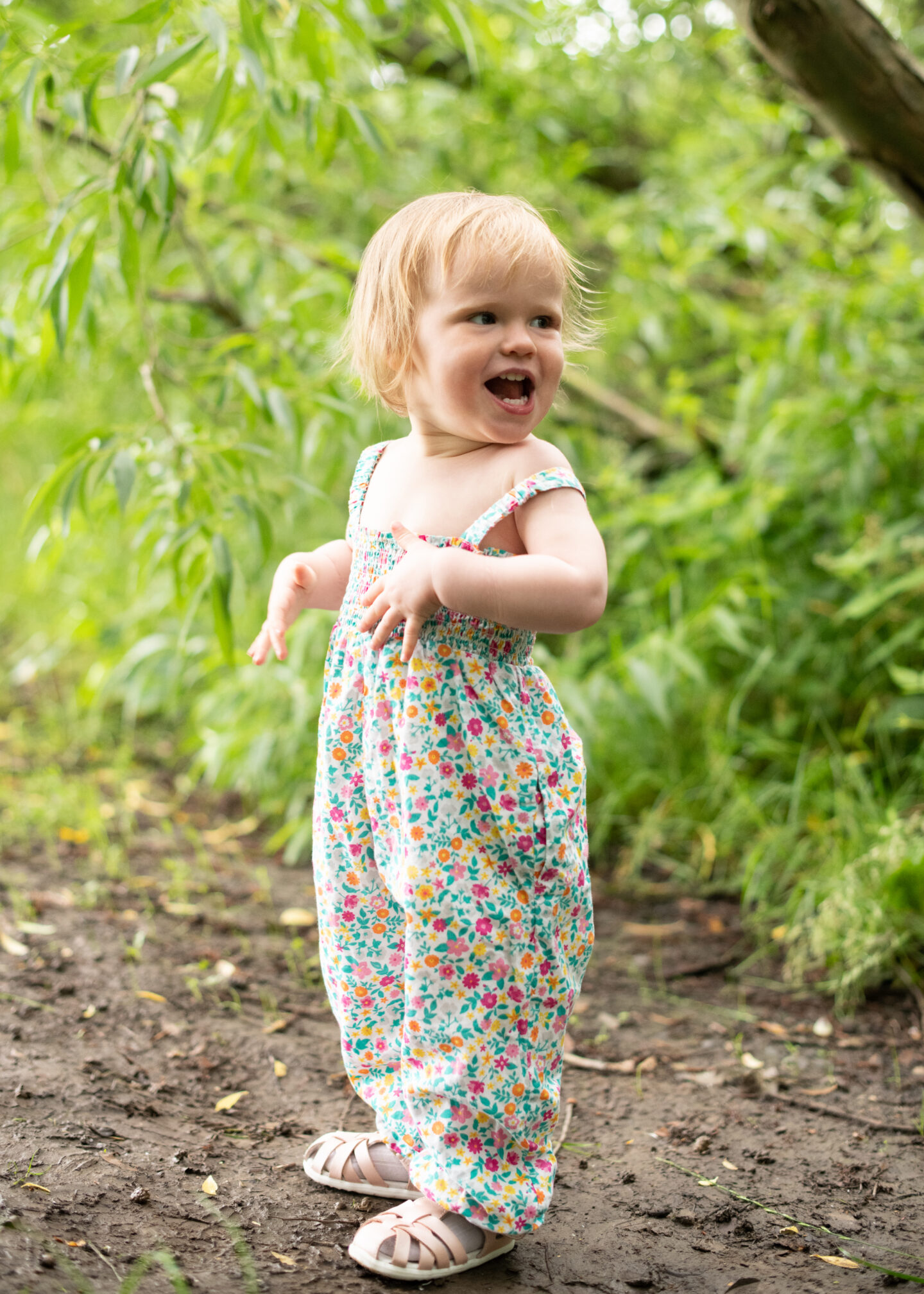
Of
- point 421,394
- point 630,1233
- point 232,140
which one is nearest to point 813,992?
point 630,1233

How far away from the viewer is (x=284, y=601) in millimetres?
1534

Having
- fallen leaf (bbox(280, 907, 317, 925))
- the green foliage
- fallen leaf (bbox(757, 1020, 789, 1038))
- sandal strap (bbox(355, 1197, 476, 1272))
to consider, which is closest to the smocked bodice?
the green foliage

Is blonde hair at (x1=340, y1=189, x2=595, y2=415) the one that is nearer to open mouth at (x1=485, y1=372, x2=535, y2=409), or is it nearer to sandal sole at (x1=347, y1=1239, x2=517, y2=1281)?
open mouth at (x1=485, y1=372, x2=535, y2=409)

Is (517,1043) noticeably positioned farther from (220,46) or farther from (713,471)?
(713,471)

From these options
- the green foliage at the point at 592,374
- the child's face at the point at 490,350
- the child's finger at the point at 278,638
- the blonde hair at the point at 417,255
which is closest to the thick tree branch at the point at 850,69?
the green foliage at the point at 592,374

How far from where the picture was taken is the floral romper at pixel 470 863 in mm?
1365

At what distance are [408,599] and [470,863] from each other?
1.13ft

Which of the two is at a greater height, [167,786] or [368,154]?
[368,154]

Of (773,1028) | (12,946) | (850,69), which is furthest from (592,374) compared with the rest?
(12,946)

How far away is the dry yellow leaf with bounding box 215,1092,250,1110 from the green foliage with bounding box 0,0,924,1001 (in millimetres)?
765

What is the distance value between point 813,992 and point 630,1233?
987mm

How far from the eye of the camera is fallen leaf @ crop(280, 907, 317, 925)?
2.63m

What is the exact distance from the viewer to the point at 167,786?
363 centimetres

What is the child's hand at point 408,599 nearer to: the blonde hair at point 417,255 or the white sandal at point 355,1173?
the blonde hair at point 417,255
